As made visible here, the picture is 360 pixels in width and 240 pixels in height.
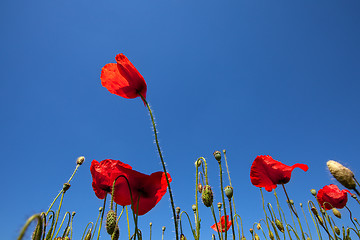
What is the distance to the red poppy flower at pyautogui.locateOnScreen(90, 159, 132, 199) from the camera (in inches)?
64.5

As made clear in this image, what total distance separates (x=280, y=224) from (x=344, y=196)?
103cm

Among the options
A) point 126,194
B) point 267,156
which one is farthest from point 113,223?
point 267,156

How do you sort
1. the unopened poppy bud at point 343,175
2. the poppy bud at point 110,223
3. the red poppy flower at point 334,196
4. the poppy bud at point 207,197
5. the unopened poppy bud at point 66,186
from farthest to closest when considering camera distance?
the red poppy flower at point 334,196, the unopened poppy bud at point 66,186, the poppy bud at point 207,197, the poppy bud at point 110,223, the unopened poppy bud at point 343,175

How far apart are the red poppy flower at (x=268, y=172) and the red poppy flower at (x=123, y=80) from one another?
1.57 meters

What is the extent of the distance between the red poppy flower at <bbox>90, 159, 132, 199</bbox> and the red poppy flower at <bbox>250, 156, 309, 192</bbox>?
149cm

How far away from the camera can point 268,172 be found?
246cm

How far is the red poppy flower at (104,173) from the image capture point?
64.5 inches

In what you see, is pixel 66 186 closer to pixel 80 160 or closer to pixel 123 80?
pixel 80 160

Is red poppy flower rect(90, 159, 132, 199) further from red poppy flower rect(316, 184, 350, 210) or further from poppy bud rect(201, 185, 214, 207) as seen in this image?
red poppy flower rect(316, 184, 350, 210)

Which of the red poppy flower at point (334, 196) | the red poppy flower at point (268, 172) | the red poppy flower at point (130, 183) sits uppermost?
the red poppy flower at point (268, 172)

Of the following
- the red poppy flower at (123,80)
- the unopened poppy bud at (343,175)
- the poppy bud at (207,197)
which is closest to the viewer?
the unopened poppy bud at (343,175)

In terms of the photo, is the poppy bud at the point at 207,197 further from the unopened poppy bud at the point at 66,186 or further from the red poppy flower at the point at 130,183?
the unopened poppy bud at the point at 66,186

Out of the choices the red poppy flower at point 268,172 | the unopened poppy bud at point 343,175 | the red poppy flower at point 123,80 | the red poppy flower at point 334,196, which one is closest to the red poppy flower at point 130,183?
the red poppy flower at point 123,80

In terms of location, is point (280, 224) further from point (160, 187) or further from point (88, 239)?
point (88, 239)
